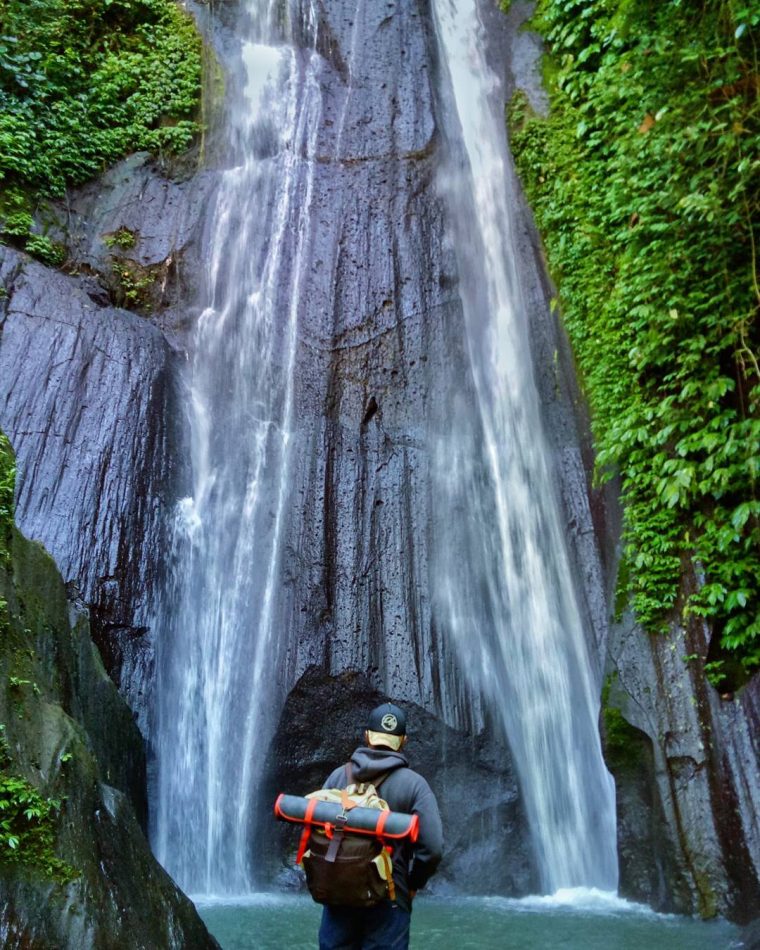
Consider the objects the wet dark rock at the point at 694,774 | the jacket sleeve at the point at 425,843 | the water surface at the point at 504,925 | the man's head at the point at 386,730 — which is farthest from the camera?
the wet dark rock at the point at 694,774

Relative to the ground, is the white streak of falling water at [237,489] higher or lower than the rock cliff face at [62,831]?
higher

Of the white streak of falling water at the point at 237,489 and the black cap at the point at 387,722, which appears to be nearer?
the black cap at the point at 387,722

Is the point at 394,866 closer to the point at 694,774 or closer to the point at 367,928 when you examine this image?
the point at 367,928

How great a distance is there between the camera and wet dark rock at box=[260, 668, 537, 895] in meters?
8.23

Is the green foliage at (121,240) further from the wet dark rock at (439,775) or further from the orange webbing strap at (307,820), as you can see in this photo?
the orange webbing strap at (307,820)

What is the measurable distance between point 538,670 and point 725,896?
286 cm

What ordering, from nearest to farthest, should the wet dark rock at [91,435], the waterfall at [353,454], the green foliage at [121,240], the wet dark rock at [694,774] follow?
the wet dark rock at [694,774]
the waterfall at [353,454]
the wet dark rock at [91,435]
the green foliage at [121,240]

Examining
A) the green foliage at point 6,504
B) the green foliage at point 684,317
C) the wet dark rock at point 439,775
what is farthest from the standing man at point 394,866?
the wet dark rock at point 439,775

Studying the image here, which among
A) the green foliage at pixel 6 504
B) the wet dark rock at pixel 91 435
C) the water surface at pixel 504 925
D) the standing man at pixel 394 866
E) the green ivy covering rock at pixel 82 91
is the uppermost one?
the green ivy covering rock at pixel 82 91

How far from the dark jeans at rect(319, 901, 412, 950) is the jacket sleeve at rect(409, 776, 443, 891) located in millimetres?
140

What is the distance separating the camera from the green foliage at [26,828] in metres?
4.06

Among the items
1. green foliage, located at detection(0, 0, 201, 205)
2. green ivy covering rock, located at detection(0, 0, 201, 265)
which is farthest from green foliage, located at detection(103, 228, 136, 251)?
green foliage, located at detection(0, 0, 201, 205)

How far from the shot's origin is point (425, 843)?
3.64 metres

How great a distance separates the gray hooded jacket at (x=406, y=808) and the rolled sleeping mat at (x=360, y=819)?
0.12 m
